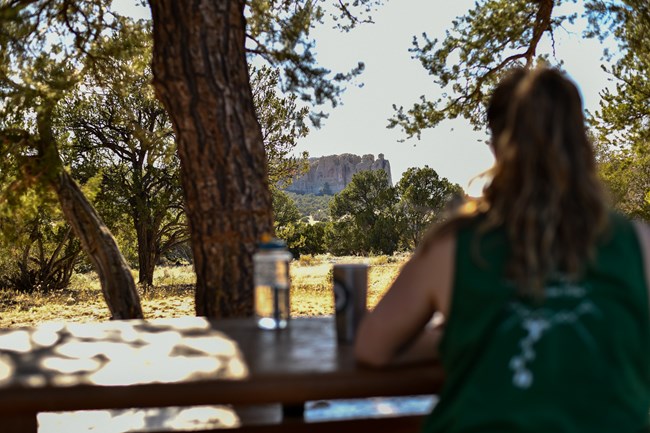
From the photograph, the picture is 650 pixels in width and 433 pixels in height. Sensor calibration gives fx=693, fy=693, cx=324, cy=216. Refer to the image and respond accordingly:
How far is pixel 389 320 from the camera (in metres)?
1.40

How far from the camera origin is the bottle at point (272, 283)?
1.93m

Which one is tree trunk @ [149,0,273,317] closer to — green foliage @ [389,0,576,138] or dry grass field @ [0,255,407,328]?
green foliage @ [389,0,576,138]

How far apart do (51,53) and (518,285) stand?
5365 millimetres

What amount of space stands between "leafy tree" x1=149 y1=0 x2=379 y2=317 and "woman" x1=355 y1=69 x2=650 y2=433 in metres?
2.24

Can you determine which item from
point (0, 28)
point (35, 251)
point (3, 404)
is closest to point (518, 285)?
point (3, 404)

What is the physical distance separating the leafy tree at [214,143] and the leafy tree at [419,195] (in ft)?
83.7

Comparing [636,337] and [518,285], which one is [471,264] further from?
[636,337]

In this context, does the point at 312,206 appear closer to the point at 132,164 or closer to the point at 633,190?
the point at 633,190

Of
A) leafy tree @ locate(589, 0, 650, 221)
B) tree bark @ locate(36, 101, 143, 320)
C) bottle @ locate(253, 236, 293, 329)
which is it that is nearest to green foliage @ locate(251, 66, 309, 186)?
leafy tree @ locate(589, 0, 650, 221)

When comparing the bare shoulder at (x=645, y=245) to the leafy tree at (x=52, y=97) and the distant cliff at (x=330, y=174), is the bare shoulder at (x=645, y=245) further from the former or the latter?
the distant cliff at (x=330, y=174)

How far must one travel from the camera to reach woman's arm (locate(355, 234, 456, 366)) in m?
1.26

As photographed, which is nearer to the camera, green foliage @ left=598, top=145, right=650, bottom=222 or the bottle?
the bottle

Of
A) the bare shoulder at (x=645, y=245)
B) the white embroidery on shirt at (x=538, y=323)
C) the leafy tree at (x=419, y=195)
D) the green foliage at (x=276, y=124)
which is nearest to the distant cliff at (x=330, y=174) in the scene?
the leafy tree at (x=419, y=195)

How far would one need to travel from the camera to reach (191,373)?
1589 millimetres
